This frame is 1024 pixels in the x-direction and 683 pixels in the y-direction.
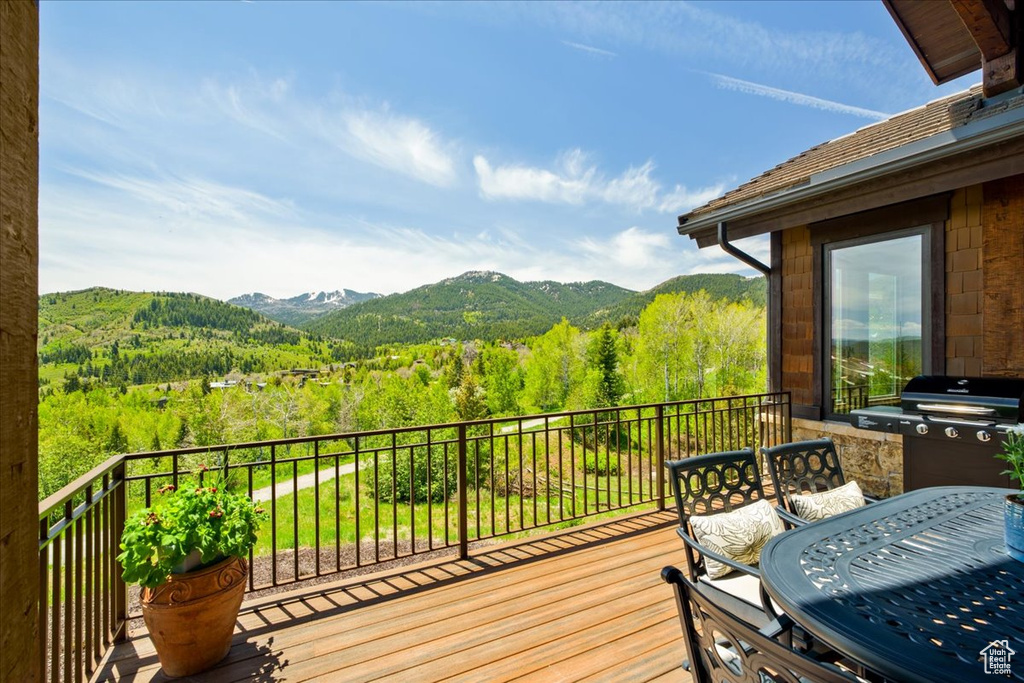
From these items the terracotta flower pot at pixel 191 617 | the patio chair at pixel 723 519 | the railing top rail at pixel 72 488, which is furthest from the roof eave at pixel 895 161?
the railing top rail at pixel 72 488

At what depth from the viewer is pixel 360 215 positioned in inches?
1565

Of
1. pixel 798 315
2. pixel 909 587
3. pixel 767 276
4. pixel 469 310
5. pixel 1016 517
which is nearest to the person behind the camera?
pixel 909 587

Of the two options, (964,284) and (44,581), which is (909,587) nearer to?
(44,581)

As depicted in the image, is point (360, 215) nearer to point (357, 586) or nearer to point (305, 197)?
point (305, 197)

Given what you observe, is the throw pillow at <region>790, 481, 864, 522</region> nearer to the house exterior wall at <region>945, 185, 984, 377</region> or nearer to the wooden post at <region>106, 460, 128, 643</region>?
the house exterior wall at <region>945, 185, 984, 377</region>

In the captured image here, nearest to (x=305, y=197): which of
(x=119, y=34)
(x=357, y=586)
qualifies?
(x=119, y=34)

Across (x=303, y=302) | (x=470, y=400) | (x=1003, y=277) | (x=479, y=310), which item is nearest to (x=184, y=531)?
(x=1003, y=277)

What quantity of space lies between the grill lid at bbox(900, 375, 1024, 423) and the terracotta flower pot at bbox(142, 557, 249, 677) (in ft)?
14.6

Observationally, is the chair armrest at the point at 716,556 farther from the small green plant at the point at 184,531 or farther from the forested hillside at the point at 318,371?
the forested hillside at the point at 318,371

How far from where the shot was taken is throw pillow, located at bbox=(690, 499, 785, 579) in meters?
1.93

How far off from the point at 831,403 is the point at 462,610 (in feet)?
13.2

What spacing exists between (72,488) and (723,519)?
8.62 feet

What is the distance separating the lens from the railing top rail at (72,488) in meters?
1.55
